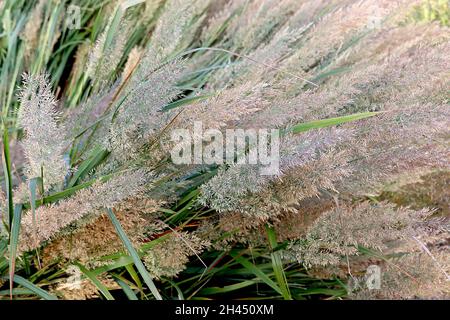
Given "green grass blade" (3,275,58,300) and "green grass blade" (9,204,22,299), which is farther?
"green grass blade" (3,275,58,300)

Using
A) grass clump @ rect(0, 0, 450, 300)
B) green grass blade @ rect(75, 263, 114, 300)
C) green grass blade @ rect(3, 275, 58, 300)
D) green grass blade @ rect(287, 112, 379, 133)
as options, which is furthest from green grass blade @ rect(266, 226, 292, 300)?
green grass blade @ rect(3, 275, 58, 300)

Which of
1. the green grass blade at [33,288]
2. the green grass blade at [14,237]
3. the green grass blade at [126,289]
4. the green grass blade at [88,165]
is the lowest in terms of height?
the green grass blade at [126,289]

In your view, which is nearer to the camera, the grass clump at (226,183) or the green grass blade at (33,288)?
the grass clump at (226,183)

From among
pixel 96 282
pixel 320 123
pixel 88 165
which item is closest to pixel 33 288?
pixel 96 282

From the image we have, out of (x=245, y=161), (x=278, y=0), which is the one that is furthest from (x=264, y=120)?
(x=278, y=0)

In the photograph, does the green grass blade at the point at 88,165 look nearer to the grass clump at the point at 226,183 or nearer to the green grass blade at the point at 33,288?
the grass clump at the point at 226,183

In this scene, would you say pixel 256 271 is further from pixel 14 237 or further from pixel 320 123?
pixel 14 237

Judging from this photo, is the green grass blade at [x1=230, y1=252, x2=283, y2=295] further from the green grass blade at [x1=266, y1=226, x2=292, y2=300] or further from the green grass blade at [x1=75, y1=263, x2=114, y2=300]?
the green grass blade at [x1=75, y1=263, x2=114, y2=300]

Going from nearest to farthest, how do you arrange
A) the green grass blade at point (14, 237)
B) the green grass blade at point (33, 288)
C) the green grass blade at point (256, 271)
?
the green grass blade at point (14, 237) < the green grass blade at point (33, 288) < the green grass blade at point (256, 271)

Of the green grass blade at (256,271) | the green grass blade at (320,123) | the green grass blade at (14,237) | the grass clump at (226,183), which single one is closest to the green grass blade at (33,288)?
the grass clump at (226,183)

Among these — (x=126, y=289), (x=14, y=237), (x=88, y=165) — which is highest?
(x=88, y=165)
